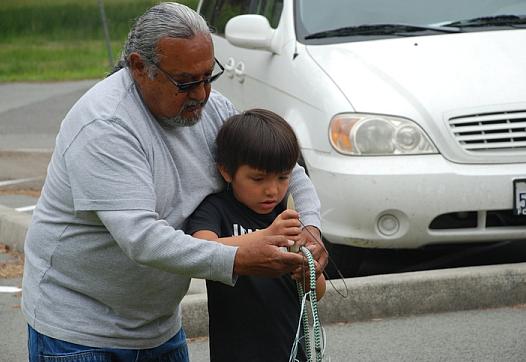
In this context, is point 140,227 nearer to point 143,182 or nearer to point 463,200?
point 143,182

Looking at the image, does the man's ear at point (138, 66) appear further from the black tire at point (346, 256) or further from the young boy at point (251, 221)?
the black tire at point (346, 256)

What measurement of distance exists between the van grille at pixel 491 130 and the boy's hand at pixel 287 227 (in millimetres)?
3143

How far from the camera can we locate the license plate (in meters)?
5.79

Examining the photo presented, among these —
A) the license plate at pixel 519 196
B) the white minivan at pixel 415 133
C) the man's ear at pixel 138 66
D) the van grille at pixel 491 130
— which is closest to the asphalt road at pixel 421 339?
the white minivan at pixel 415 133

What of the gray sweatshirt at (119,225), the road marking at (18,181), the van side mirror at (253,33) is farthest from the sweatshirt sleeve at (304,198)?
the road marking at (18,181)

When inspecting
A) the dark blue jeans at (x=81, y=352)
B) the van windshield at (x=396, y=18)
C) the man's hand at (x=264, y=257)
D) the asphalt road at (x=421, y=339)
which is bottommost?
the asphalt road at (x=421, y=339)

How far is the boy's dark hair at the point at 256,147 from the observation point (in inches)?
124

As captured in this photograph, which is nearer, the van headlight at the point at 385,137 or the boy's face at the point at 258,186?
the boy's face at the point at 258,186

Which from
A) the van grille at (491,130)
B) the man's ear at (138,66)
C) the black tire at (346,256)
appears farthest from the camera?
the black tire at (346,256)

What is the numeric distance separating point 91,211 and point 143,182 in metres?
0.16

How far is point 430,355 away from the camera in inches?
208

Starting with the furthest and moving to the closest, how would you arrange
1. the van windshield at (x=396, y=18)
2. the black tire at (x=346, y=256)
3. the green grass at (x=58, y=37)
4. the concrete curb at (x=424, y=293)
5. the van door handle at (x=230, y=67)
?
1. the green grass at (x=58, y=37)
2. the van door handle at (x=230, y=67)
3. the van windshield at (x=396, y=18)
4. the black tire at (x=346, y=256)
5. the concrete curb at (x=424, y=293)

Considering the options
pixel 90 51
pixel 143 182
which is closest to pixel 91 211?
pixel 143 182

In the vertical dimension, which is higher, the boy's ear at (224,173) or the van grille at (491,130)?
the boy's ear at (224,173)
